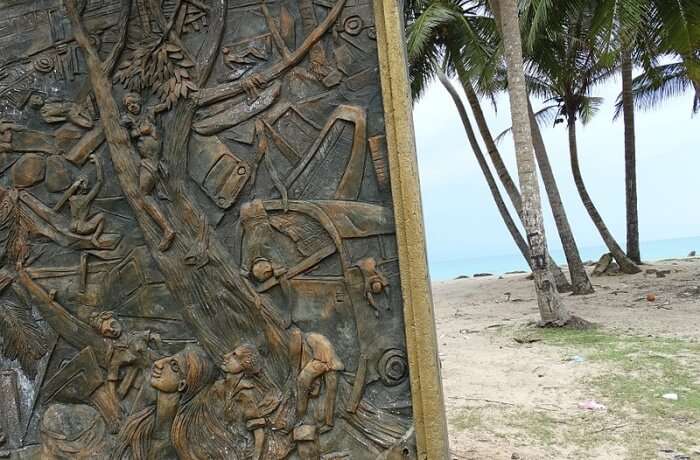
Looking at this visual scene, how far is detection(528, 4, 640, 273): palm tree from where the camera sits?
444 inches

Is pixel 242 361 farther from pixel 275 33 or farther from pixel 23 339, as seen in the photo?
pixel 275 33

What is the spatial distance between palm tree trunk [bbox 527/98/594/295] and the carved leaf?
9.84 m

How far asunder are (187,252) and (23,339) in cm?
119

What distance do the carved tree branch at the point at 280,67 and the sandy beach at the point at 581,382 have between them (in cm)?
293

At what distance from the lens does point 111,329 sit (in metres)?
2.85

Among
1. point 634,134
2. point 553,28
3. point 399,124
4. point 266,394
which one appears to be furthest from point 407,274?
point 634,134

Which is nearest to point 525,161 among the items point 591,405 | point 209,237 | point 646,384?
point 646,384

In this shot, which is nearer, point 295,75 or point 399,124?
point 399,124

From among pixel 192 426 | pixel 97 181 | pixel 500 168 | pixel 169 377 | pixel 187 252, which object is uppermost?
pixel 500 168

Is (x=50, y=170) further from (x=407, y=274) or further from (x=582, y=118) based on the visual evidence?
(x=582, y=118)

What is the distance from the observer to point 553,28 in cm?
1105

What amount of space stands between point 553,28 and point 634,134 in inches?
169

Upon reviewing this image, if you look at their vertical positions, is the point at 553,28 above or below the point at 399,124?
above

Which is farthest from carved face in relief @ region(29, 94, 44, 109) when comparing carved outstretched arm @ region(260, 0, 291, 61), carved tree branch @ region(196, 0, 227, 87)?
carved outstretched arm @ region(260, 0, 291, 61)
